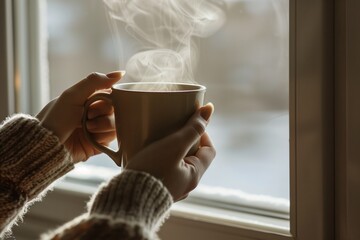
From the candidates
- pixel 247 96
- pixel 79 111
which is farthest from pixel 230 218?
pixel 79 111

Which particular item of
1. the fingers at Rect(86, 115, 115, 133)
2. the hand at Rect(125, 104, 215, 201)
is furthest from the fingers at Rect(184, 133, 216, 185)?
the fingers at Rect(86, 115, 115, 133)

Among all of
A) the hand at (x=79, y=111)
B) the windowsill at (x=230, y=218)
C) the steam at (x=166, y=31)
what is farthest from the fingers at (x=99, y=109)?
the windowsill at (x=230, y=218)

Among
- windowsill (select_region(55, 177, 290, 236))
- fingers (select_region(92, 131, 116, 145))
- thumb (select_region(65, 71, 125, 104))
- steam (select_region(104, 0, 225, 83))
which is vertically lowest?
windowsill (select_region(55, 177, 290, 236))

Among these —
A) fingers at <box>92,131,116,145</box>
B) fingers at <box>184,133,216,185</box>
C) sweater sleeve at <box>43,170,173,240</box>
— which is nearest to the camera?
sweater sleeve at <box>43,170,173,240</box>

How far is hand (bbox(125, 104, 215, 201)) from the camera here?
594mm

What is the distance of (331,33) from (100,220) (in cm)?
41

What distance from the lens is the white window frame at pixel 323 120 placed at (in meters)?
0.70

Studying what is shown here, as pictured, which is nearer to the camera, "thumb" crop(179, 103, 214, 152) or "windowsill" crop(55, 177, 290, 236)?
"thumb" crop(179, 103, 214, 152)

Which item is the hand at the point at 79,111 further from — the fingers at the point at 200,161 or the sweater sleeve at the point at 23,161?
the fingers at the point at 200,161

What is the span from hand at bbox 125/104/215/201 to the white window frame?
0.18 meters

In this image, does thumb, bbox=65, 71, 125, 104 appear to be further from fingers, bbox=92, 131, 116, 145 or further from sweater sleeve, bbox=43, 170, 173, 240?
sweater sleeve, bbox=43, 170, 173, 240

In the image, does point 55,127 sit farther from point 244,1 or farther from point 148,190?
point 244,1

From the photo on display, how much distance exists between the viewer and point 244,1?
0.82 meters

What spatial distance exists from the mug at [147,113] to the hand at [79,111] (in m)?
0.07
